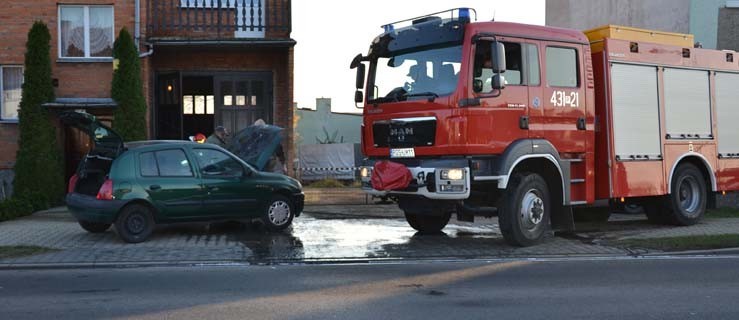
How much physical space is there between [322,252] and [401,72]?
2880 millimetres

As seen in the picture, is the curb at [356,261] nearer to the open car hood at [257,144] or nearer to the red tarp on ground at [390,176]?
the red tarp on ground at [390,176]

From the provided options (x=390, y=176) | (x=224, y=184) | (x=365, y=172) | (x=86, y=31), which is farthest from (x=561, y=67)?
(x=86, y=31)

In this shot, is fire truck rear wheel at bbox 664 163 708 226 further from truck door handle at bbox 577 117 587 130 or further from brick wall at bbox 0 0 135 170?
brick wall at bbox 0 0 135 170

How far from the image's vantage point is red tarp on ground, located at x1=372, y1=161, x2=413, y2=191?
1066 cm

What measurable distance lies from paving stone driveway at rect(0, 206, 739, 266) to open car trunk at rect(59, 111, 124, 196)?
86 cm

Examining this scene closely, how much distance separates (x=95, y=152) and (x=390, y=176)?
4.54m

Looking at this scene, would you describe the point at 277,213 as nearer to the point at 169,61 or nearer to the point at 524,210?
the point at 524,210

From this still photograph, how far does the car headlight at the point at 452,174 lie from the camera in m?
10.1

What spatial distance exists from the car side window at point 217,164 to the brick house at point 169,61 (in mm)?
6257

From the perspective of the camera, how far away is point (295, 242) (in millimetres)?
11531

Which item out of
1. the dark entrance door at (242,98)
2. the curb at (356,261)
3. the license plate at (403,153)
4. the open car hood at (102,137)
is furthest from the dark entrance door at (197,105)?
the curb at (356,261)

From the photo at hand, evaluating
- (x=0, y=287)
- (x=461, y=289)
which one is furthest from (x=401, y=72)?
(x=0, y=287)

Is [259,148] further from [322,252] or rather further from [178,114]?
[178,114]

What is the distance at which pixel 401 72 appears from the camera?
11.2 m
